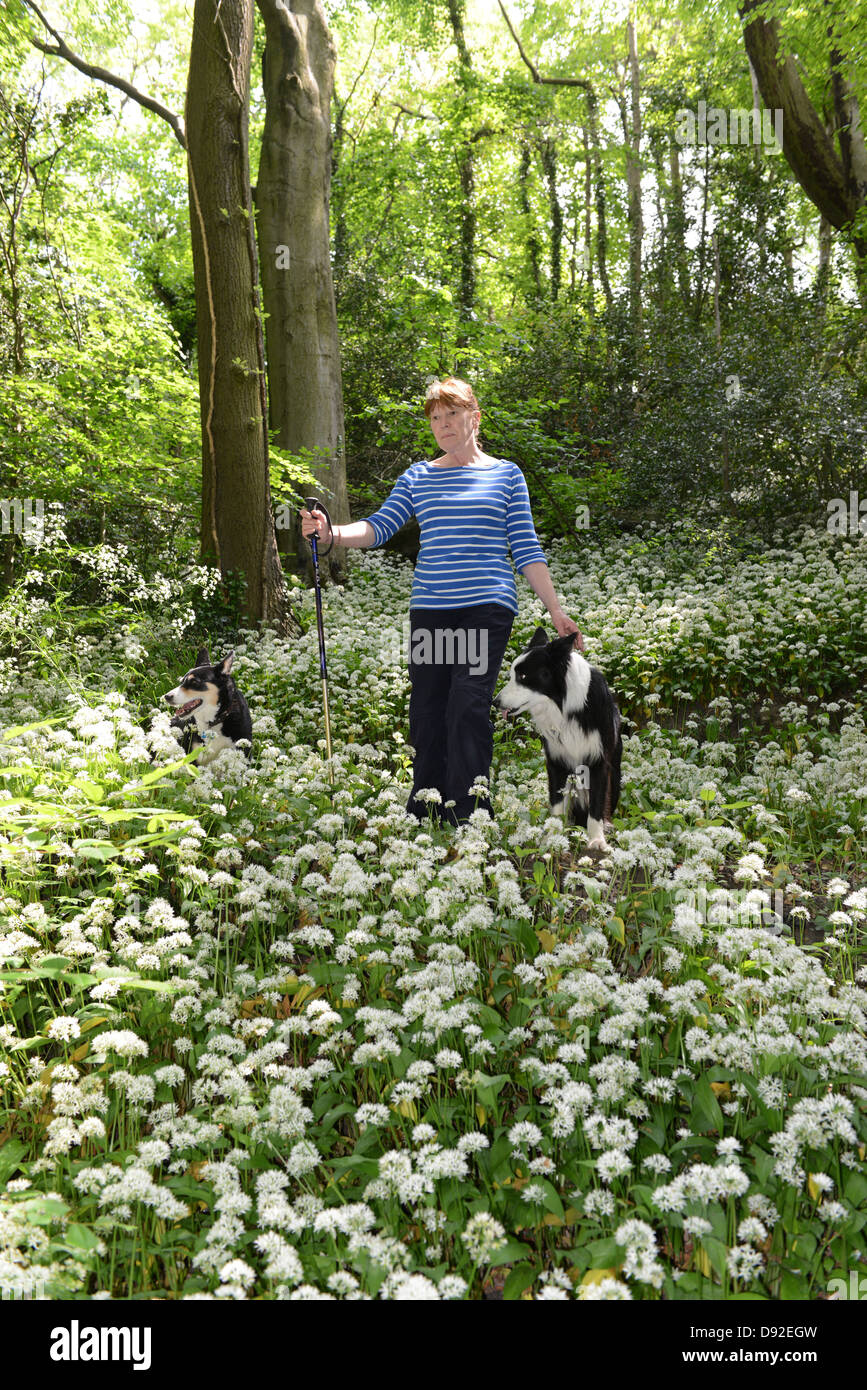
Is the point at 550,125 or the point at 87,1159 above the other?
the point at 550,125

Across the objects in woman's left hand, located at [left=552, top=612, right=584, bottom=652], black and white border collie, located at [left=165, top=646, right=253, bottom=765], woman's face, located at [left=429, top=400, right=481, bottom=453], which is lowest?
black and white border collie, located at [left=165, top=646, right=253, bottom=765]

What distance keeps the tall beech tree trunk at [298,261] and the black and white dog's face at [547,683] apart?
7.75 m

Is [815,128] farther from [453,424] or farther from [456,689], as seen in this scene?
[456,689]

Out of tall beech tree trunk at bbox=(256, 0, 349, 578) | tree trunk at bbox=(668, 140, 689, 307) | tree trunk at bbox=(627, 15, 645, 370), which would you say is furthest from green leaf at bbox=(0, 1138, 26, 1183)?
tree trunk at bbox=(668, 140, 689, 307)

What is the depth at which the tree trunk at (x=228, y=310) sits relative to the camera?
27.5 ft

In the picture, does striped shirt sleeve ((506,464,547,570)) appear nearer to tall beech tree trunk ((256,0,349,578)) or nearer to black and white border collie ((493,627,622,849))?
black and white border collie ((493,627,622,849))

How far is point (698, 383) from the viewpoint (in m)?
13.8

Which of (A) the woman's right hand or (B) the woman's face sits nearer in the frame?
(B) the woman's face

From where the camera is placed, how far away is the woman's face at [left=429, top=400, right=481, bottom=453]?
476 cm

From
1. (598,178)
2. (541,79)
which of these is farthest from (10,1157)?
(598,178)

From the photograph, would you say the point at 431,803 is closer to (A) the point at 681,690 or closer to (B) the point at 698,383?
(A) the point at 681,690

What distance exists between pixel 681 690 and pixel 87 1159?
20.7ft

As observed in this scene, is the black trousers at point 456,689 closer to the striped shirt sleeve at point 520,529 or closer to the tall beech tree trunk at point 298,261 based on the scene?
the striped shirt sleeve at point 520,529
